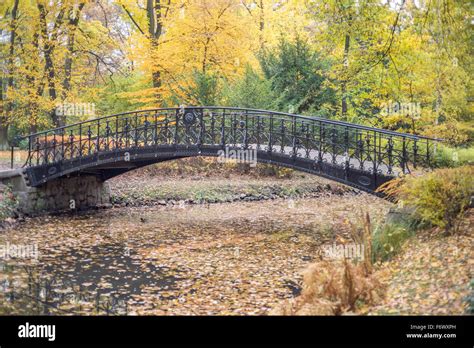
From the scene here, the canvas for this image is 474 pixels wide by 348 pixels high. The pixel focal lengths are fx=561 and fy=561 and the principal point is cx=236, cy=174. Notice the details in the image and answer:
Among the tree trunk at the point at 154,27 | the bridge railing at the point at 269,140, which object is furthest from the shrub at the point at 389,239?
the tree trunk at the point at 154,27

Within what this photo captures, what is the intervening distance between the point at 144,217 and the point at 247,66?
8.33m

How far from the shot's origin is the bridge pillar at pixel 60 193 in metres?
16.7

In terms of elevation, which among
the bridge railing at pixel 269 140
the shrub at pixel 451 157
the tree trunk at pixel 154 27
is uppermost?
the tree trunk at pixel 154 27

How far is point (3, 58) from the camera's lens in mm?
24375

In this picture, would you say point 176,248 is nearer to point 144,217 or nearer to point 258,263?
point 258,263

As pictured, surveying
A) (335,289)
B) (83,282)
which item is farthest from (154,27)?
(335,289)

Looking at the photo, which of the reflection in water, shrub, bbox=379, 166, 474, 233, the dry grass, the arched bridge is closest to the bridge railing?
the arched bridge

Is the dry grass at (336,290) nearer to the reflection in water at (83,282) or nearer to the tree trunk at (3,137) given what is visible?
the reflection in water at (83,282)

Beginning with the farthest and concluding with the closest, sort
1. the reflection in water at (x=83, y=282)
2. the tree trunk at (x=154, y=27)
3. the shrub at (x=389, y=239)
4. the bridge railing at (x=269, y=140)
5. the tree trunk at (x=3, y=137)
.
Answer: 1. the tree trunk at (x=3, y=137)
2. the tree trunk at (x=154, y=27)
3. the bridge railing at (x=269, y=140)
4. the shrub at (x=389, y=239)
5. the reflection in water at (x=83, y=282)

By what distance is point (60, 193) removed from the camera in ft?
59.1

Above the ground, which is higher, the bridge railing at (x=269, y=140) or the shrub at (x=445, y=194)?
the bridge railing at (x=269, y=140)

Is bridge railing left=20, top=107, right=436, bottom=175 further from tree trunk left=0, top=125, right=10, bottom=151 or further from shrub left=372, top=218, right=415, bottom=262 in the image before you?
tree trunk left=0, top=125, right=10, bottom=151
